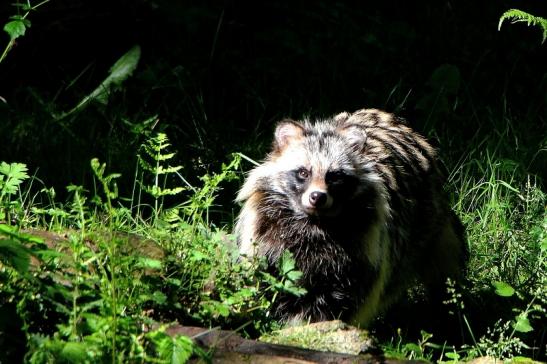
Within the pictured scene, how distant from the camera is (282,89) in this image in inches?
336

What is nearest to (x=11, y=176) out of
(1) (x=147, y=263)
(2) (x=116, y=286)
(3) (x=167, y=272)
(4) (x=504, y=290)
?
(3) (x=167, y=272)

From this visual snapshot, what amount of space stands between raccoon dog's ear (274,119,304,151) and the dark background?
1395 mm

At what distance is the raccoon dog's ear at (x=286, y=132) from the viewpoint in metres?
5.82

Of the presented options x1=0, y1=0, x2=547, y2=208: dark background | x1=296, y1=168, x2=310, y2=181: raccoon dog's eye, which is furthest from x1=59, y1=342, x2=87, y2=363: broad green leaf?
x1=0, y1=0, x2=547, y2=208: dark background

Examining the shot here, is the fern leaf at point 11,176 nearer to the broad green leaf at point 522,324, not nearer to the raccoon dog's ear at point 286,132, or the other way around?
the raccoon dog's ear at point 286,132

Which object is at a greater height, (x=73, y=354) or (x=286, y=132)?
(x=286, y=132)

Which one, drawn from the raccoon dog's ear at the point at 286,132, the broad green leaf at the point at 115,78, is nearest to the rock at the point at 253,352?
the raccoon dog's ear at the point at 286,132

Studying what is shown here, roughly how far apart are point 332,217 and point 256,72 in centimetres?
343

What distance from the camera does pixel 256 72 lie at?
8.77 meters

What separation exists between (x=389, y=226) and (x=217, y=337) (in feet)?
5.88

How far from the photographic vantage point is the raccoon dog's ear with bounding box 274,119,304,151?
5.82m

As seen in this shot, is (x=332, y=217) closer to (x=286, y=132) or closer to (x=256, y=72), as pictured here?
(x=286, y=132)

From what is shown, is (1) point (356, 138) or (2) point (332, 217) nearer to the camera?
(2) point (332, 217)

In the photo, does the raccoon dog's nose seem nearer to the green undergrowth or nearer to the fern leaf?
the green undergrowth
